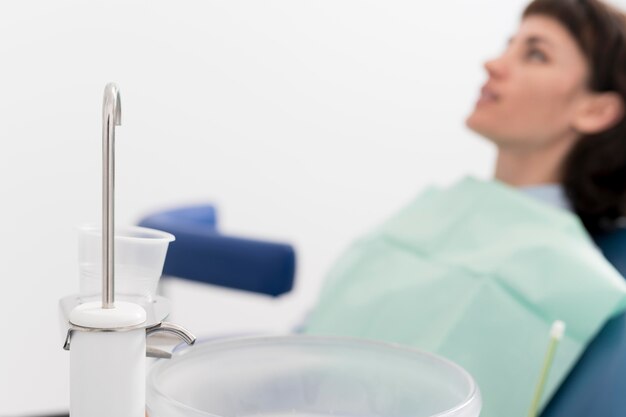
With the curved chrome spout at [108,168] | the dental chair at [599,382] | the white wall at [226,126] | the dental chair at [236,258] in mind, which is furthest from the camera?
the white wall at [226,126]

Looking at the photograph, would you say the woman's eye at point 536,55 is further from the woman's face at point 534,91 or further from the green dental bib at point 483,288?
the green dental bib at point 483,288

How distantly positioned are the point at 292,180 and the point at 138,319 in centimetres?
178

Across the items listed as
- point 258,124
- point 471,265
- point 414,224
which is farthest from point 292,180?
point 471,265

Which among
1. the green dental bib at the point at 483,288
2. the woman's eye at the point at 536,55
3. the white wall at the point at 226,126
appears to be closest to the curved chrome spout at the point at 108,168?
the green dental bib at the point at 483,288

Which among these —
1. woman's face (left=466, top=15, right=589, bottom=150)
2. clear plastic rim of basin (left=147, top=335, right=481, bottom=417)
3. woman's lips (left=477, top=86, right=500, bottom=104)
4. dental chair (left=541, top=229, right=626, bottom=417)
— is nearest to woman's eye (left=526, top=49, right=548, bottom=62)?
woman's face (left=466, top=15, right=589, bottom=150)

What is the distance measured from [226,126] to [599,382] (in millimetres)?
1404

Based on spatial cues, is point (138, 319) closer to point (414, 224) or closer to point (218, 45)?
point (414, 224)

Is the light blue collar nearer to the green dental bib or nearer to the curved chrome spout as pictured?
the green dental bib

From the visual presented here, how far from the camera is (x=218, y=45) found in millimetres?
2125

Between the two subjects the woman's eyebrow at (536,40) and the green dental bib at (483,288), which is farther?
the woman's eyebrow at (536,40)

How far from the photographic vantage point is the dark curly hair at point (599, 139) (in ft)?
4.80

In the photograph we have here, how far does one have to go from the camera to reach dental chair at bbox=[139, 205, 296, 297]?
129 cm

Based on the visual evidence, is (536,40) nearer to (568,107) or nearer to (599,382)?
(568,107)

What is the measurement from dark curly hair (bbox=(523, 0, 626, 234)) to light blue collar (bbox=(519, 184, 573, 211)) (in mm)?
12
